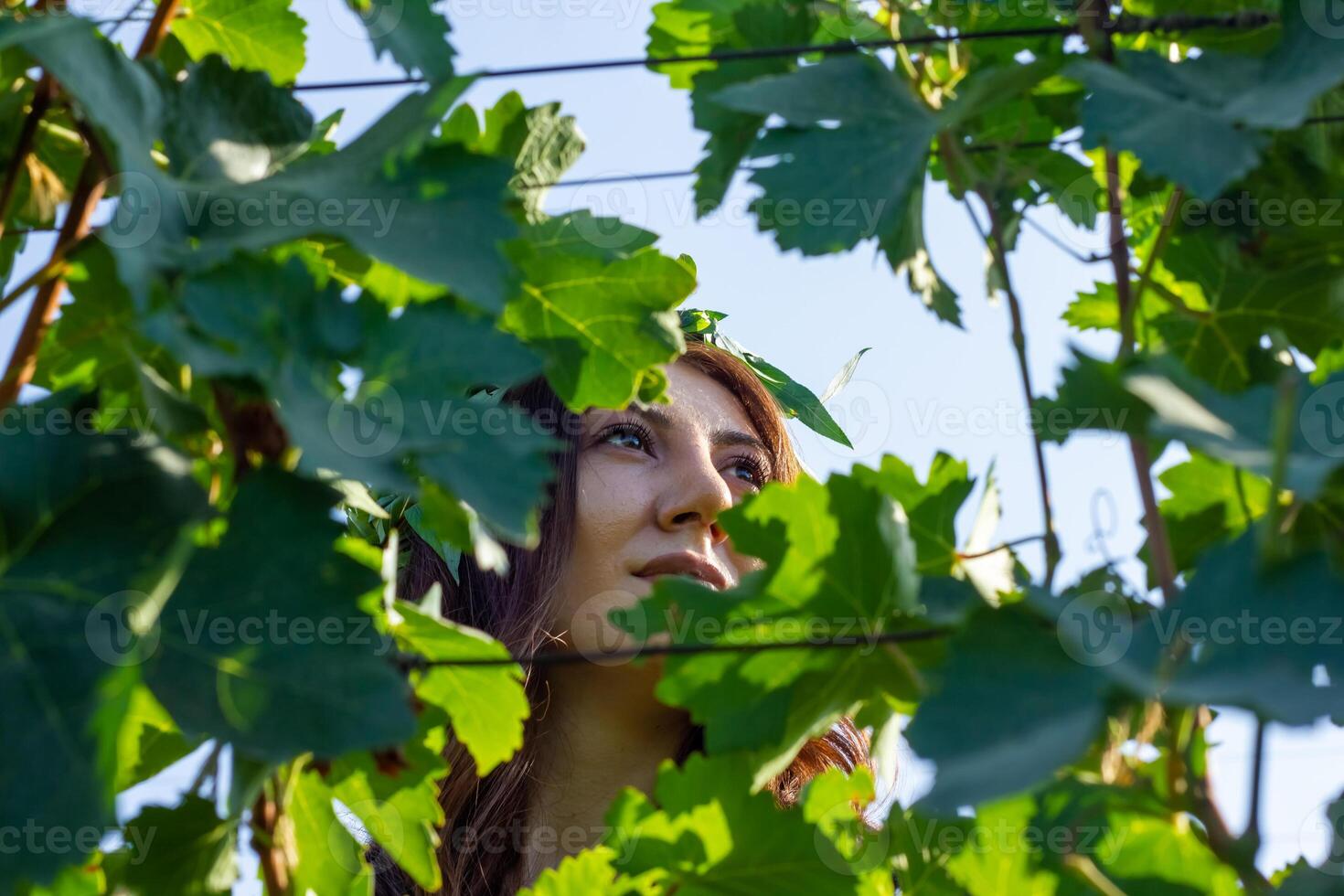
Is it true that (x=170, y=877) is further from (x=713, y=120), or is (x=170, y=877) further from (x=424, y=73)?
(x=713, y=120)

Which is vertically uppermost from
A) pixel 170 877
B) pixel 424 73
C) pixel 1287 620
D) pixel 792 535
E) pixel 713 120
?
pixel 424 73

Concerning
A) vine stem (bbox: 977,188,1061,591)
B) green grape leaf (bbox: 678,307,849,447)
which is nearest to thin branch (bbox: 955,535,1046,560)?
vine stem (bbox: 977,188,1061,591)

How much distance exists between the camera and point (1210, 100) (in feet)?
2.92

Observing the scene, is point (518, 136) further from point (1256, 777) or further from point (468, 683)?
point (1256, 777)

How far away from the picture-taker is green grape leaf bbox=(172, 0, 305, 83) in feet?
3.77

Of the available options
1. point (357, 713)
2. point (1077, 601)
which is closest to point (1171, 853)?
point (1077, 601)

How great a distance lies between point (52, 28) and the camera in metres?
0.80

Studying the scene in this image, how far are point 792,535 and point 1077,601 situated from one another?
0.23m

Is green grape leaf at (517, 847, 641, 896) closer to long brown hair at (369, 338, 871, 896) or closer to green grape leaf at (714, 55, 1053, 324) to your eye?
green grape leaf at (714, 55, 1053, 324)
